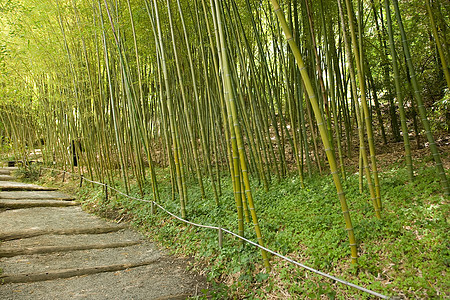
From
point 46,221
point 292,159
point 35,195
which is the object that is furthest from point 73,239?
point 292,159

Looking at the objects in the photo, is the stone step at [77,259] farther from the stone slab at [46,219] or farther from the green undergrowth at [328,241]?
the stone slab at [46,219]

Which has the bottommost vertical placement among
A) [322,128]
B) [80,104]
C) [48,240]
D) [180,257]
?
[180,257]

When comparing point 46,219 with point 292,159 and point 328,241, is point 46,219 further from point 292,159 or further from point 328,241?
point 328,241

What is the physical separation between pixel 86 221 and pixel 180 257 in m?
2.25

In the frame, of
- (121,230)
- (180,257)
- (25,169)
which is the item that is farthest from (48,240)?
(25,169)

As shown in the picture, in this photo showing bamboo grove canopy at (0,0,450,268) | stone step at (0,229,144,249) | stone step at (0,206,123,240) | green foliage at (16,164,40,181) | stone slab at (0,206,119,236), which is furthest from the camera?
green foliage at (16,164,40,181)

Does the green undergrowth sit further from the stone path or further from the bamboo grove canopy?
the stone path

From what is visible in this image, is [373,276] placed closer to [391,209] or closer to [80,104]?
[391,209]

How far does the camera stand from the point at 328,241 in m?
2.31

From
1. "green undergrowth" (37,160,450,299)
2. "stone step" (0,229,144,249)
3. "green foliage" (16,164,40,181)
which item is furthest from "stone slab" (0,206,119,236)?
"green foliage" (16,164,40,181)

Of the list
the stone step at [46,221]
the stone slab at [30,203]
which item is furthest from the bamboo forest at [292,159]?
the stone slab at [30,203]

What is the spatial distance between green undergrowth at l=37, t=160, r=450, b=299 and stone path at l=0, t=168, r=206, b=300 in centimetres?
32

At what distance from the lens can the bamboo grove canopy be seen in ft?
8.35

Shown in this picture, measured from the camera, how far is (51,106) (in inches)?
304
